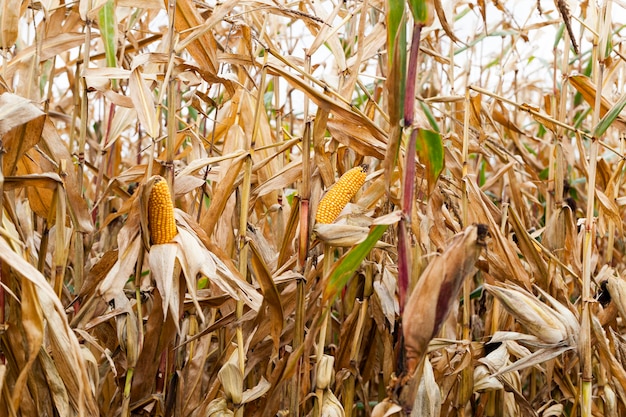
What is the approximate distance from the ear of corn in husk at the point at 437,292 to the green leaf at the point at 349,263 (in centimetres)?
13

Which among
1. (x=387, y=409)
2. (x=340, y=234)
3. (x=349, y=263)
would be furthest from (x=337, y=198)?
(x=387, y=409)

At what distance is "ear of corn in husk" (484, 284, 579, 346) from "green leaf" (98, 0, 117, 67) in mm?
1065

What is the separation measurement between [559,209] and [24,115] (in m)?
1.54

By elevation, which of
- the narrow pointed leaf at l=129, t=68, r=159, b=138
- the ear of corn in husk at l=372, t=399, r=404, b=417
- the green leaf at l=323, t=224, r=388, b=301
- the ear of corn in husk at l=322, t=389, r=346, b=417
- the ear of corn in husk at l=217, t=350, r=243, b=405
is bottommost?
the ear of corn in husk at l=322, t=389, r=346, b=417

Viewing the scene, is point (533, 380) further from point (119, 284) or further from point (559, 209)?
point (119, 284)

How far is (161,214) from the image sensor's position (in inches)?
50.8

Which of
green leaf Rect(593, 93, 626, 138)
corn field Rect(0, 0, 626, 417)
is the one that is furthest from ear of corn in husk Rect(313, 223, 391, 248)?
green leaf Rect(593, 93, 626, 138)

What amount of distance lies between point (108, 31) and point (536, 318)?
1.23 metres

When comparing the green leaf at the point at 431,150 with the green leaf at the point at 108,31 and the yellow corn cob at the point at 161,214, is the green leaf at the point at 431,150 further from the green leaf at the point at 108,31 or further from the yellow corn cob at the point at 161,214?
the green leaf at the point at 108,31

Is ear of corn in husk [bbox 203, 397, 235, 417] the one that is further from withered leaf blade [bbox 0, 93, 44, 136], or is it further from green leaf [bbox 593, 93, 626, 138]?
green leaf [bbox 593, 93, 626, 138]

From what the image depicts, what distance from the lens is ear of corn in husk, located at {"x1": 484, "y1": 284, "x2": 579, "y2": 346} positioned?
1432mm

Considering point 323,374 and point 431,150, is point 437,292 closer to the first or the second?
point 431,150

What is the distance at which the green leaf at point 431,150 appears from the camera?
116 cm

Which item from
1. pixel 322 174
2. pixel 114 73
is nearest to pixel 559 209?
pixel 322 174
